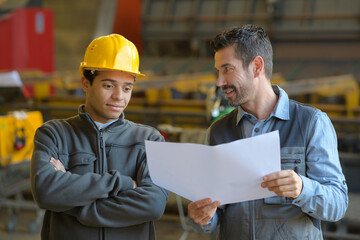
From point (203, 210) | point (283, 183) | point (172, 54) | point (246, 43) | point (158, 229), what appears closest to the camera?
point (283, 183)

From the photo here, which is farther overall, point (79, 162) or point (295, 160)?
point (79, 162)

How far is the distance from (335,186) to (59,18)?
12970mm

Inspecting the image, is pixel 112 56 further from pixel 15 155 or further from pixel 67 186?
pixel 15 155

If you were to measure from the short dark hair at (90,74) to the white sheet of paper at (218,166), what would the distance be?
466 millimetres

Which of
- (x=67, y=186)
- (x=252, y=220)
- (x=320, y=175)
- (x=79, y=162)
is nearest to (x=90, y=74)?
(x=79, y=162)

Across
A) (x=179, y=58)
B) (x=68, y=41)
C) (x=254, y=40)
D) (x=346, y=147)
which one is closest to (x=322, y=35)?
(x=179, y=58)

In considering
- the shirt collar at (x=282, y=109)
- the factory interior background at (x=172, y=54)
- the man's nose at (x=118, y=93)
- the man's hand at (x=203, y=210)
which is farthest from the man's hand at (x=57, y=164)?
the factory interior background at (x=172, y=54)

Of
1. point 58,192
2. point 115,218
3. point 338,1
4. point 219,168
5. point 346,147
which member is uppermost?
point 338,1

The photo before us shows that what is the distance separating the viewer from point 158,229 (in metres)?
5.22

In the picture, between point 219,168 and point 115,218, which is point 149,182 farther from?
point 219,168

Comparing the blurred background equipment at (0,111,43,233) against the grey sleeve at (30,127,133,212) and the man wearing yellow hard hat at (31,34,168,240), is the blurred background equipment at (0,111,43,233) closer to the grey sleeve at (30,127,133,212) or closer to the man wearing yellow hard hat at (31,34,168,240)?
the man wearing yellow hard hat at (31,34,168,240)

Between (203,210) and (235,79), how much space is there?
47 centimetres

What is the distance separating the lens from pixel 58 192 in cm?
161

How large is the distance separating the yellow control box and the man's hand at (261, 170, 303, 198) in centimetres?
368
